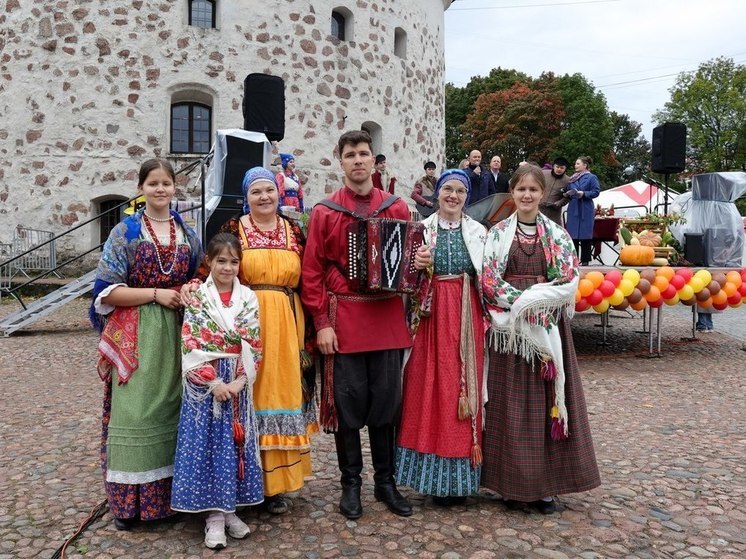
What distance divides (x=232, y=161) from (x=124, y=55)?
7.15 meters

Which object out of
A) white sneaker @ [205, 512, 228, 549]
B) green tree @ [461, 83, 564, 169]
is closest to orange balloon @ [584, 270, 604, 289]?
white sneaker @ [205, 512, 228, 549]

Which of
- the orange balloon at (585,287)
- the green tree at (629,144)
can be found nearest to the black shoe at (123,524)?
the orange balloon at (585,287)

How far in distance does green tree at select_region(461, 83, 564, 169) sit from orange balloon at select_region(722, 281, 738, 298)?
26.9 meters

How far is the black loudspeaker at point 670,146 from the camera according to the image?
1183 centimetres

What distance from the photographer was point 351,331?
11.1 ft

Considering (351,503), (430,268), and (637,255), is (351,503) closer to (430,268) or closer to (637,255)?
(430,268)

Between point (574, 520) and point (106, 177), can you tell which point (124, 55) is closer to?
point (106, 177)

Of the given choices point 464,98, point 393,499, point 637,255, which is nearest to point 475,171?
point 637,255

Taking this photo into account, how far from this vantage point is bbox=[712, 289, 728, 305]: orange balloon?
8414 mm

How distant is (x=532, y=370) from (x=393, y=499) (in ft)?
3.35

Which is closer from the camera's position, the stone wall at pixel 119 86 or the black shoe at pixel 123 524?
the black shoe at pixel 123 524

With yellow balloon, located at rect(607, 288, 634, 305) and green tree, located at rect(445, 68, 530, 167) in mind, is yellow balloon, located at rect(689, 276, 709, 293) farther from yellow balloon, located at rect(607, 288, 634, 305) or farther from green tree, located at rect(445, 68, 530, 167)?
green tree, located at rect(445, 68, 530, 167)

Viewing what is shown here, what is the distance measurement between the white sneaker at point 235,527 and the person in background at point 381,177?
26.9ft

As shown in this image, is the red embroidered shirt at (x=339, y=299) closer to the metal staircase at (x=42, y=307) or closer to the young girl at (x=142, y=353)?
the young girl at (x=142, y=353)
